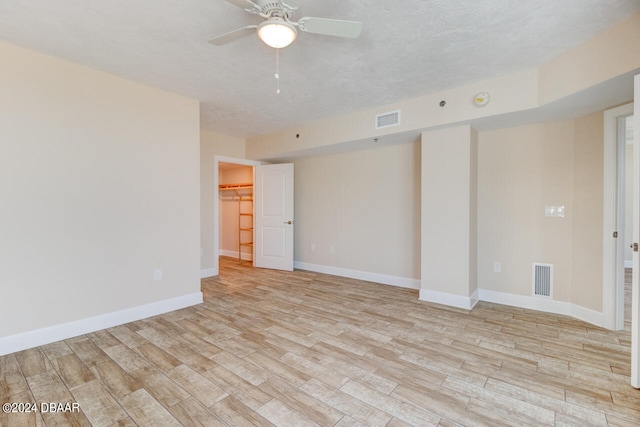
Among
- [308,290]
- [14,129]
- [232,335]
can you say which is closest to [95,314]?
[232,335]

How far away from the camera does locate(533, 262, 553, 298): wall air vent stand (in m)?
3.21

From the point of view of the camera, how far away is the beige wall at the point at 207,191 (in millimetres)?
4758

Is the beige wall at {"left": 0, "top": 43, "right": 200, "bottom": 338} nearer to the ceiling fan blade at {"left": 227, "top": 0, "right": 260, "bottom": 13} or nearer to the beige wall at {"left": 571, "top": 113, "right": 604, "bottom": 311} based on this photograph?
the ceiling fan blade at {"left": 227, "top": 0, "right": 260, "bottom": 13}

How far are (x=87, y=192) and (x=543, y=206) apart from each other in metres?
4.95

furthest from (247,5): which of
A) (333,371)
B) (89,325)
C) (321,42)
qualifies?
(89,325)

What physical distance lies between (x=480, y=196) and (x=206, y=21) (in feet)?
11.7

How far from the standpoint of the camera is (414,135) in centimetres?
371

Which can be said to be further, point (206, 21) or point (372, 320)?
point (372, 320)

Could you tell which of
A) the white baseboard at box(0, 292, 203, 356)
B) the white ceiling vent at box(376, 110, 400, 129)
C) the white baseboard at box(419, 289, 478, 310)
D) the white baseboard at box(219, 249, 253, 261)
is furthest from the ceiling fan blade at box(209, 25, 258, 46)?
the white baseboard at box(219, 249, 253, 261)

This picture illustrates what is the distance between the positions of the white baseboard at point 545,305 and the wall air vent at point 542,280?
0.26 ft

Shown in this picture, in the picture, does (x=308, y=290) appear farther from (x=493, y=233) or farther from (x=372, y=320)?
(x=493, y=233)

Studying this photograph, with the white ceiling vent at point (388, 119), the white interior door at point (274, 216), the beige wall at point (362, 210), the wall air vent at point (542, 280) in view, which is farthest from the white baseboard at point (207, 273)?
the wall air vent at point (542, 280)

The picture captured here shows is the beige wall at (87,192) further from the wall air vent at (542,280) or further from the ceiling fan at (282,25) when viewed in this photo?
the wall air vent at (542,280)

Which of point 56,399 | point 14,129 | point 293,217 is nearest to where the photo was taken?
point 56,399
